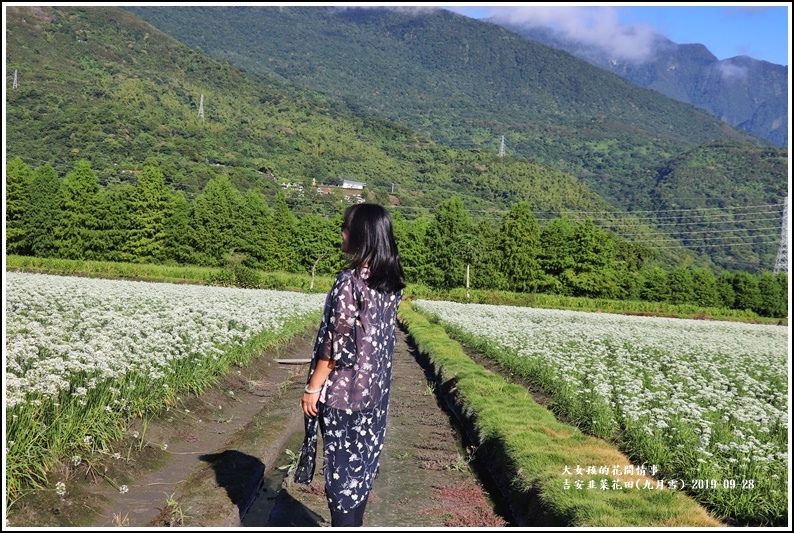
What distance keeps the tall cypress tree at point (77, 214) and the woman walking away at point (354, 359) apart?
58769 millimetres

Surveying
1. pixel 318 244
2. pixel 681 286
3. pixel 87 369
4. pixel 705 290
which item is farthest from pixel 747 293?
pixel 87 369

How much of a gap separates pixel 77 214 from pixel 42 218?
2726 mm

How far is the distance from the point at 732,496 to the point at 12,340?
7.53m

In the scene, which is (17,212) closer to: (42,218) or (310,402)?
(42,218)

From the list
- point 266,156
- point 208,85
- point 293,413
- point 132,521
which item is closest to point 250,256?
point 293,413

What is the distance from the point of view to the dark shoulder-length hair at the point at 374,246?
4.92 m

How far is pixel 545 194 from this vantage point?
14712cm

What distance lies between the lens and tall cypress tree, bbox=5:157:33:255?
56281 mm

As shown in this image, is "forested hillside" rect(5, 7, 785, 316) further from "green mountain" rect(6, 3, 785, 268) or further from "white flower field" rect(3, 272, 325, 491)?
"white flower field" rect(3, 272, 325, 491)

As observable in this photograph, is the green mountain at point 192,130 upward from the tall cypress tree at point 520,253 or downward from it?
upward

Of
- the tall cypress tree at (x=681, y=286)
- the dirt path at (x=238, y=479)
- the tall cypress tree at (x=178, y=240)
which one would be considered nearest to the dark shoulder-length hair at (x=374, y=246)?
the dirt path at (x=238, y=479)

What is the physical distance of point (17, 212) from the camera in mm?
57000

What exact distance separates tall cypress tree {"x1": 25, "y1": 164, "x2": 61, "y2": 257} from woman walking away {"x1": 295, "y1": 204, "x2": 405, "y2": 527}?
195ft

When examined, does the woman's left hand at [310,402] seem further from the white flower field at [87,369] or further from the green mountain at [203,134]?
the green mountain at [203,134]
